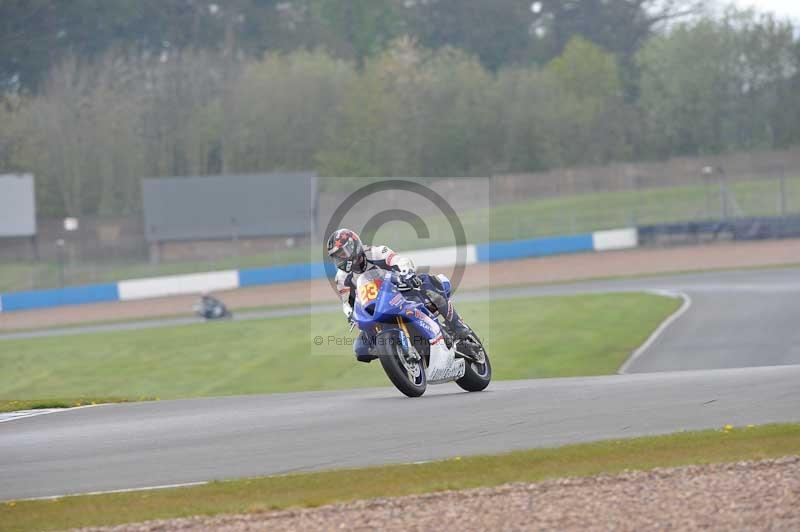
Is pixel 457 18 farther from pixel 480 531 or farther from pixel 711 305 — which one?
pixel 480 531

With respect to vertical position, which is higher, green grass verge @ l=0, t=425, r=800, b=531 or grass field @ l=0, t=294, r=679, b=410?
green grass verge @ l=0, t=425, r=800, b=531

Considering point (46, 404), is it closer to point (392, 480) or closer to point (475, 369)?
point (475, 369)

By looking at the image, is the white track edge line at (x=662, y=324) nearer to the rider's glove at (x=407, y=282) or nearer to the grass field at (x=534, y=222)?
the rider's glove at (x=407, y=282)

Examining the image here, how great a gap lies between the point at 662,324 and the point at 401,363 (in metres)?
17.3

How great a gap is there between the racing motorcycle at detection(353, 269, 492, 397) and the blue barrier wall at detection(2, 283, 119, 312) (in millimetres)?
39278

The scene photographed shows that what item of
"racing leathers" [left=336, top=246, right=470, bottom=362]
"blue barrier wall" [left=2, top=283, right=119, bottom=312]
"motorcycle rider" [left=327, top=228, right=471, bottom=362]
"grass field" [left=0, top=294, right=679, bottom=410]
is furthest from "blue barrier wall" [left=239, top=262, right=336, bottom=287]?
"motorcycle rider" [left=327, top=228, right=471, bottom=362]

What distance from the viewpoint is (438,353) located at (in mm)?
13344

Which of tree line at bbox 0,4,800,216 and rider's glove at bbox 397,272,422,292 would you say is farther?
tree line at bbox 0,4,800,216

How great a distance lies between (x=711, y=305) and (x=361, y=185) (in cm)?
4615

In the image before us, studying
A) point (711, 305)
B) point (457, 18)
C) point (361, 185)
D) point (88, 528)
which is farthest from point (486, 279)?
point (457, 18)

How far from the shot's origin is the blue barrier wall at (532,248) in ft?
170

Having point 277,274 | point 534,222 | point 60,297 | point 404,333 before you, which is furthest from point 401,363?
point 534,222

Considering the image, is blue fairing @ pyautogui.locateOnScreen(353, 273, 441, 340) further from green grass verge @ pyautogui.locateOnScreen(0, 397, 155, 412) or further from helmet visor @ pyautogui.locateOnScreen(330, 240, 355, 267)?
green grass verge @ pyautogui.locateOnScreen(0, 397, 155, 412)

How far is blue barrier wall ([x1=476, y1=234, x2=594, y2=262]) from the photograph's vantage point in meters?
51.8
